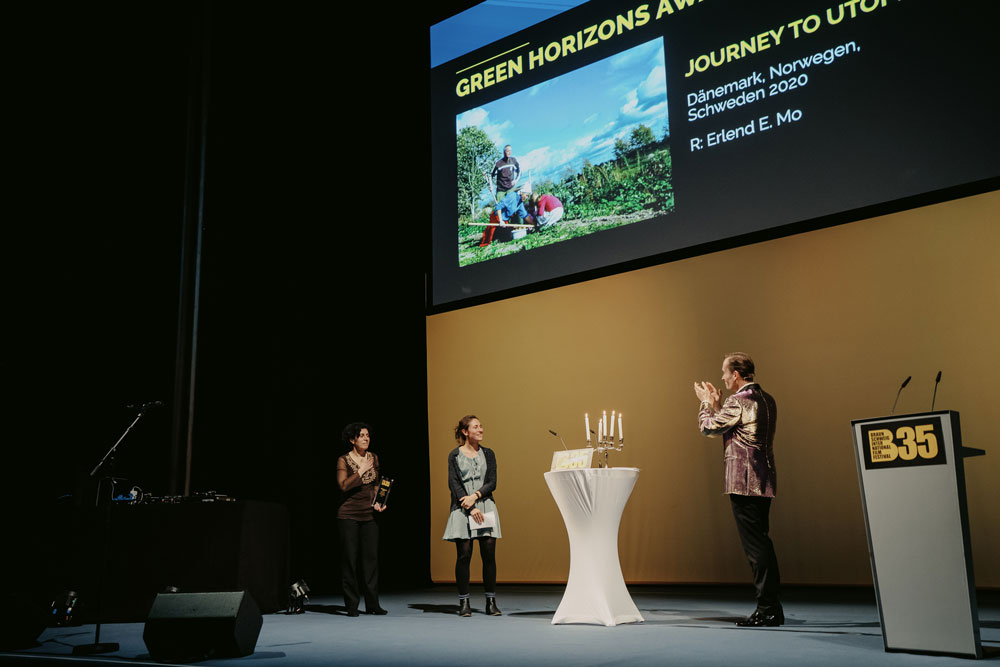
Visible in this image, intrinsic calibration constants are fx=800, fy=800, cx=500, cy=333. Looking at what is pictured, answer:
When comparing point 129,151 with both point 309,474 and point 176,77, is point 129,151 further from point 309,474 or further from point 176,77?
point 309,474

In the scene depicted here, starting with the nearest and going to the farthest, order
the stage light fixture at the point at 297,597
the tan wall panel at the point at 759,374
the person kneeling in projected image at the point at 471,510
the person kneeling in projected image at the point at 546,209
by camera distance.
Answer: the person kneeling in projected image at the point at 471,510
the stage light fixture at the point at 297,597
the tan wall panel at the point at 759,374
the person kneeling in projected image at the point at 546,209

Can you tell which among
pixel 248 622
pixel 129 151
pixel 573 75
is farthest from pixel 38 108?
pixel 248 622

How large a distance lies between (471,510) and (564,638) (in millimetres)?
1258

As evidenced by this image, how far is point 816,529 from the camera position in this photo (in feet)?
18.5

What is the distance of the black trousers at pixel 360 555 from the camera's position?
5047 millimetres

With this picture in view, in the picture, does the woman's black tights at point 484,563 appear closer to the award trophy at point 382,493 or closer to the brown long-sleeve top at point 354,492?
the award trophy at point 382,493

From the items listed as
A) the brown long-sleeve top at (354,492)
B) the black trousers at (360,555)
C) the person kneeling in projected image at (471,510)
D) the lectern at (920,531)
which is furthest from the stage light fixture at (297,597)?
the lectern at (920,531)

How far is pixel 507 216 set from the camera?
6.04m

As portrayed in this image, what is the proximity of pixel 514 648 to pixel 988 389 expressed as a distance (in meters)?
3.71

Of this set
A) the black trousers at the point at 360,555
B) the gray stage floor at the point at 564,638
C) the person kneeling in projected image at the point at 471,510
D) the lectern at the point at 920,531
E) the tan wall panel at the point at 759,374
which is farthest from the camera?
the tan wall panel at the point at 759,374

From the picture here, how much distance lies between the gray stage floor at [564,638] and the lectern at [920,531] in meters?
0.10

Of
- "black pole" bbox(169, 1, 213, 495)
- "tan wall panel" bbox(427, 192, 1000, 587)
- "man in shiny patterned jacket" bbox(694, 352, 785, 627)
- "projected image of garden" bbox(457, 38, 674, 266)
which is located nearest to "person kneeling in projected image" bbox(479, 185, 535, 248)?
"projected image of garden" bbox(457, 38, 674, 266)

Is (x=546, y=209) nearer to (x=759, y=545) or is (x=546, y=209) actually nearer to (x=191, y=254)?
(x=191, y=254)

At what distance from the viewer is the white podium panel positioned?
4086 mm
